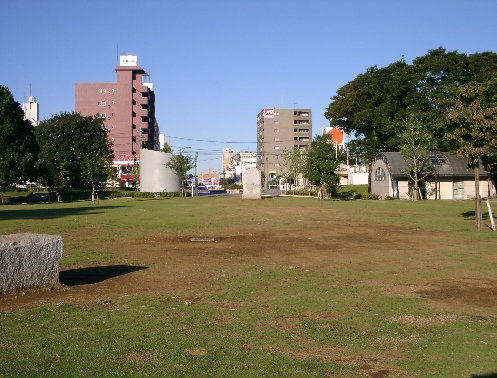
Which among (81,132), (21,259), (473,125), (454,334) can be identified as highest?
(81,132)

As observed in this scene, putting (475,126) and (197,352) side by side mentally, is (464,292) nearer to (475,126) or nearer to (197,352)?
(197,352)

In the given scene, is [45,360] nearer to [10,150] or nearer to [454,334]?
[454,334]

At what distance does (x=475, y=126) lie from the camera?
21.0 metres

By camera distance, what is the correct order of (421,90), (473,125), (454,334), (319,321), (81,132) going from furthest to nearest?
(81,132), (421,90), (473,125), (319,321), (454,334)

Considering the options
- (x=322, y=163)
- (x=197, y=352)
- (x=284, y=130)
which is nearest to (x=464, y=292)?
(x=197, y=352)

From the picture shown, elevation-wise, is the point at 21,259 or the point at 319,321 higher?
the point at 21,259

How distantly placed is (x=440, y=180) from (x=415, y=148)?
6.69m

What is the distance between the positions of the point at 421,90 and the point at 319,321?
57325mm

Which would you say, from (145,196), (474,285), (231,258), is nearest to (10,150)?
(145,196)

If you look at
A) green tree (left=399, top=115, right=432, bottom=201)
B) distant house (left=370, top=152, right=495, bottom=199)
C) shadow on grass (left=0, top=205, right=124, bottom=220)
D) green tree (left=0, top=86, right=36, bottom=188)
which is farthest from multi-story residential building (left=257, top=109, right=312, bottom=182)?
shadow on grass (left=0, top=205, right=124, bottom=220)

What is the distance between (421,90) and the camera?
58750 millimetres

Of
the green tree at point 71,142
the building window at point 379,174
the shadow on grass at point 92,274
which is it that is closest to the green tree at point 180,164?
the green tree at point 71,142

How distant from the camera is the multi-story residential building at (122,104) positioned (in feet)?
Result: 352

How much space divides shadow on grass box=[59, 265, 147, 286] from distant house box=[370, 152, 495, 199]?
47.1 meters
